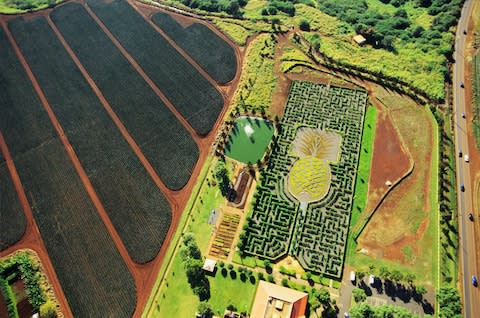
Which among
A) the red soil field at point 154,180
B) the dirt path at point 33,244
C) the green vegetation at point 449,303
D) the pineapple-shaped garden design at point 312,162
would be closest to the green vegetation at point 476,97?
the pineapple-shaped garden design at point 312,162

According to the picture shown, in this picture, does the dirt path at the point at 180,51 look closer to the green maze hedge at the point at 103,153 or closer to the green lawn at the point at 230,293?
the green maze hedge at the point at 103,153

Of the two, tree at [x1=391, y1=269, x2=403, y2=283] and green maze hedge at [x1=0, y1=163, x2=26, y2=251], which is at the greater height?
tree at [x1=391, y1=269, x2=403, y2=283]

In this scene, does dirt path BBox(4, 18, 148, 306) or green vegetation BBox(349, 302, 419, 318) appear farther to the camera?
dirt path BBox(4, 18, 148, 306)

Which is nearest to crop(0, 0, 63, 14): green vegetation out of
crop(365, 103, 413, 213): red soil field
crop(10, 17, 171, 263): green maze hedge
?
crop(10, 17, 171, 263): green maze hedge

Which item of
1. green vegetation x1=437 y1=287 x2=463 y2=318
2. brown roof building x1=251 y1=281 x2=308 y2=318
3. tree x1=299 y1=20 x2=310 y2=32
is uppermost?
tree x1=299 y1=20 x2=310 y2=32

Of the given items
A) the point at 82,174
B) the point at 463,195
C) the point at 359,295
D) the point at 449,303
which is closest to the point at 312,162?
the point at 359,295

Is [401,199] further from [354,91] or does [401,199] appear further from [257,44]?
[257,44]

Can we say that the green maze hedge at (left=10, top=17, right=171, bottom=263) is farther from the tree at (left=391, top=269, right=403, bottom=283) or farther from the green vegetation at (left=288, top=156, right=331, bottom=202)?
the tree at (left=391, top=269, right=403, bottom=283)

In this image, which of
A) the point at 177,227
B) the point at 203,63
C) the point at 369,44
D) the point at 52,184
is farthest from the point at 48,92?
the point at 369,44
